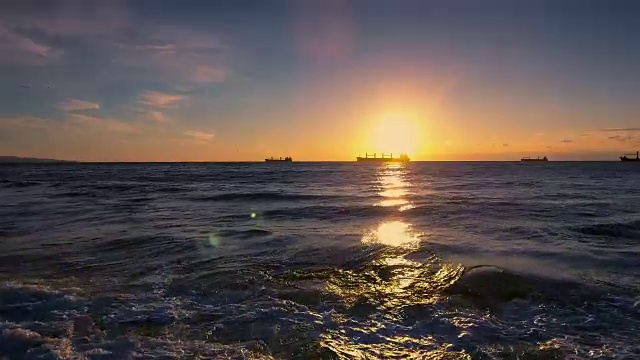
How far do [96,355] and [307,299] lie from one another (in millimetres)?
3442

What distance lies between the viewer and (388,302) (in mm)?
7105

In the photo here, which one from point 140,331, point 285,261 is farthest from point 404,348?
point 285,261

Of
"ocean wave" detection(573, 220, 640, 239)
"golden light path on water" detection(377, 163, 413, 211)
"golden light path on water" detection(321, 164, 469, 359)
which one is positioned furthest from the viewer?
"golden light path on water" detection(377, 163, 413, 211)

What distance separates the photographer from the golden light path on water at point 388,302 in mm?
5312

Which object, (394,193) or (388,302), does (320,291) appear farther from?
(394,193)

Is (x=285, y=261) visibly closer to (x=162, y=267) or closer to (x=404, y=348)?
(x=162, y=267)

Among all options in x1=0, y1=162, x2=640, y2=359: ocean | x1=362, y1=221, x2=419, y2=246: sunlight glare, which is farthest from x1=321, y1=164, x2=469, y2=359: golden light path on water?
x1=362, y1=221, x2=419, y2=246: sunlight glare

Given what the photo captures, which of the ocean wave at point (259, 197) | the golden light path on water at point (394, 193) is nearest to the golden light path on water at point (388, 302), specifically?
the golden light path on water at point (394, 193)

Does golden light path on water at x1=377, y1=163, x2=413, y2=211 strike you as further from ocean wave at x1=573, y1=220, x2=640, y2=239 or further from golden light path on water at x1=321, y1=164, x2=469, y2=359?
golden light path on water at x1=321, y1=164, x2=469, y2=359

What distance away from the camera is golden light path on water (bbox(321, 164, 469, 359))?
5.31 m

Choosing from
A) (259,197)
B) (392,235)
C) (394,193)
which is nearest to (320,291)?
(392,235)

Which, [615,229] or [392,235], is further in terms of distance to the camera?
[615,229]

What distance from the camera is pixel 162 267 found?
936cm

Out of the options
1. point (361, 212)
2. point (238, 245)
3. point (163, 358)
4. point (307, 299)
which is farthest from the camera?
point (361, 212)
